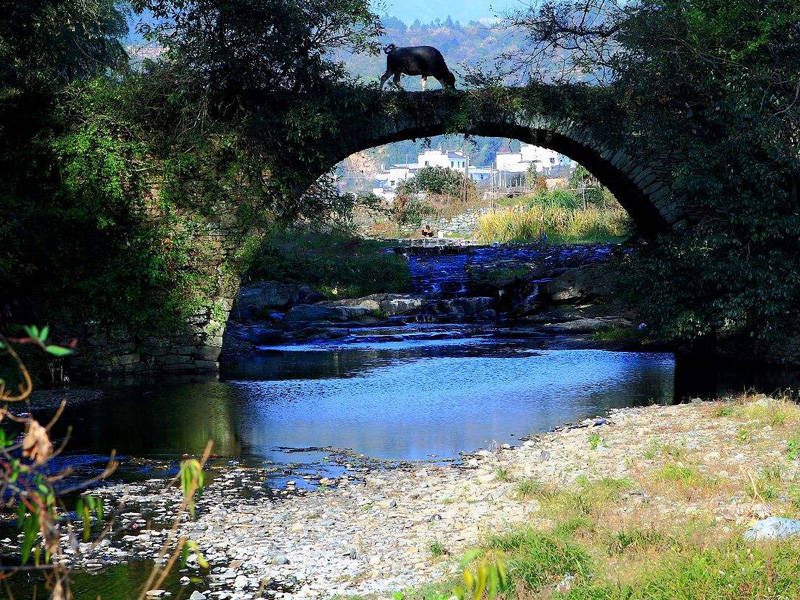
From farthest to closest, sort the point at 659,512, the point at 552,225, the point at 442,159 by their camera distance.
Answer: the point at 442,159 < the point at 552,225 < the point at 659,512

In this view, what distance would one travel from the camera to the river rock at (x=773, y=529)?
5.56 m

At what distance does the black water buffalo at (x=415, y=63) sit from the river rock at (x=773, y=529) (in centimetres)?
1155

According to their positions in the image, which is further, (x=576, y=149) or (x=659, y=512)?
(x=576, y=149)

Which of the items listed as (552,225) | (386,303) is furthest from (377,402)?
(552,225)

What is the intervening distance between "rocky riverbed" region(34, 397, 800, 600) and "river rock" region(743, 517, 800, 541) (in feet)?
0.49

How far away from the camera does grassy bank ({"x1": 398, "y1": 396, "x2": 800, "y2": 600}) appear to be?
5.05 metres

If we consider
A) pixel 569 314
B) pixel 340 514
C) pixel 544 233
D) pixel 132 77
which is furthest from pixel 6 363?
pixel 544 233

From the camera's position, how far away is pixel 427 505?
763 cm

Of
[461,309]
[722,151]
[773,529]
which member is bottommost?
[773,529]

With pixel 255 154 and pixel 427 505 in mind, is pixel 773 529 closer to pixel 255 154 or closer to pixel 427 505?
pixel 427 505

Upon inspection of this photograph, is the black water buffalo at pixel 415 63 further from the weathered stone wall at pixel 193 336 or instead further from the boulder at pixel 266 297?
the boulder at pixel 266 297

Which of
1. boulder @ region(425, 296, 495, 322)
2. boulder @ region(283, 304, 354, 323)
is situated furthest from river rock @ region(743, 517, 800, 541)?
boulder @ region(425, 296, 495, 322)

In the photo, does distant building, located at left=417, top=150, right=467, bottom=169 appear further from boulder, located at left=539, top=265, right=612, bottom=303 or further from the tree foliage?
Answer: the tree foliage

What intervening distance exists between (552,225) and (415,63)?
20.6m
